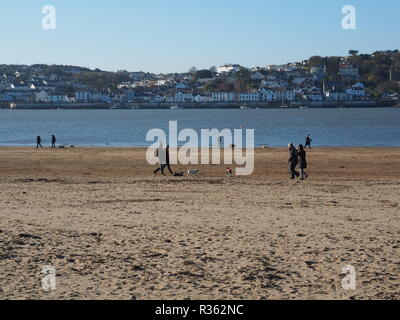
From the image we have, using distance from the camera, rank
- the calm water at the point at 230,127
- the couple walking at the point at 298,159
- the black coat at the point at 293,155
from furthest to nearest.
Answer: the calm water at the point at 230,127 → the black coat at the point at 293,155 → the couple walking at the point at 298,159

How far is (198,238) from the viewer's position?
1098cm

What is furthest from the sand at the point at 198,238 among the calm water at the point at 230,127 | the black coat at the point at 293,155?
the calm water at the point at 230,127

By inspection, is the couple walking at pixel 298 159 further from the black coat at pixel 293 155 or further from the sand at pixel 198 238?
the sand at pixel 198 238

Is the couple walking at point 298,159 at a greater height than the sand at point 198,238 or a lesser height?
greater

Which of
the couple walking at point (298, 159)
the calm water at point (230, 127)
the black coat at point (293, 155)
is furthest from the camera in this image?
the calm water at point (230, 127)

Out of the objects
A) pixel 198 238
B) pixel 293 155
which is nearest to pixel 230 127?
pixel 293 155

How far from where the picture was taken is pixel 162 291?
8.09 metres

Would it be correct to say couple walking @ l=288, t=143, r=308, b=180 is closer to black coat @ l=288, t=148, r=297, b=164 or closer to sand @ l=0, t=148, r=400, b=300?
black coat @ l=288, t=148, r=297, b=164

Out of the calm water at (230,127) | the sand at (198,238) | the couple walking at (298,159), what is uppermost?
the couple walking at (298,159)

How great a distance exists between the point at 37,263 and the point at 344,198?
888 centimetres

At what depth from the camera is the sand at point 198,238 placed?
8312mm
